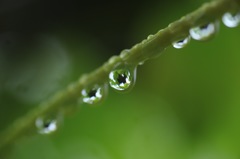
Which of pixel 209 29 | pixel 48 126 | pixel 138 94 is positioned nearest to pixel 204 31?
pixel 209 29

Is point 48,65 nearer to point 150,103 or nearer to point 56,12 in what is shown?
point 56,12

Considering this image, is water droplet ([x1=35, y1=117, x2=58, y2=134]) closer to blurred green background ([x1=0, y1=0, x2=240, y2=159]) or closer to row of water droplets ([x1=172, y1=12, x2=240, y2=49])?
blurred green background ([x1=0, y1=0, x2=240, y2=159])

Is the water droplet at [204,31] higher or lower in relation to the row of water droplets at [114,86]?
lower

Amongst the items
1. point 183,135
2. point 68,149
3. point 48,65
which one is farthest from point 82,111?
point 48,65

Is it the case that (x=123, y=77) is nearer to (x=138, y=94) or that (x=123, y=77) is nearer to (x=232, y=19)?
(x=232, y=19)

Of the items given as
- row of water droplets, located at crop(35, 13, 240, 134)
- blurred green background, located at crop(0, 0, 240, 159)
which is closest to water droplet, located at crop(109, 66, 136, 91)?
row of water droplets, located at crop(35, 13, 240, 134)

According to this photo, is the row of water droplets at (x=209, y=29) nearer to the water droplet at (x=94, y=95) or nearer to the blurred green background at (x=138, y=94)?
the water droplet at (x=94, y=95)

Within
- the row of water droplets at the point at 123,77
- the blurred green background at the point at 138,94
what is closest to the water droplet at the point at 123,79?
the row of water droplets at the point at 123,77
